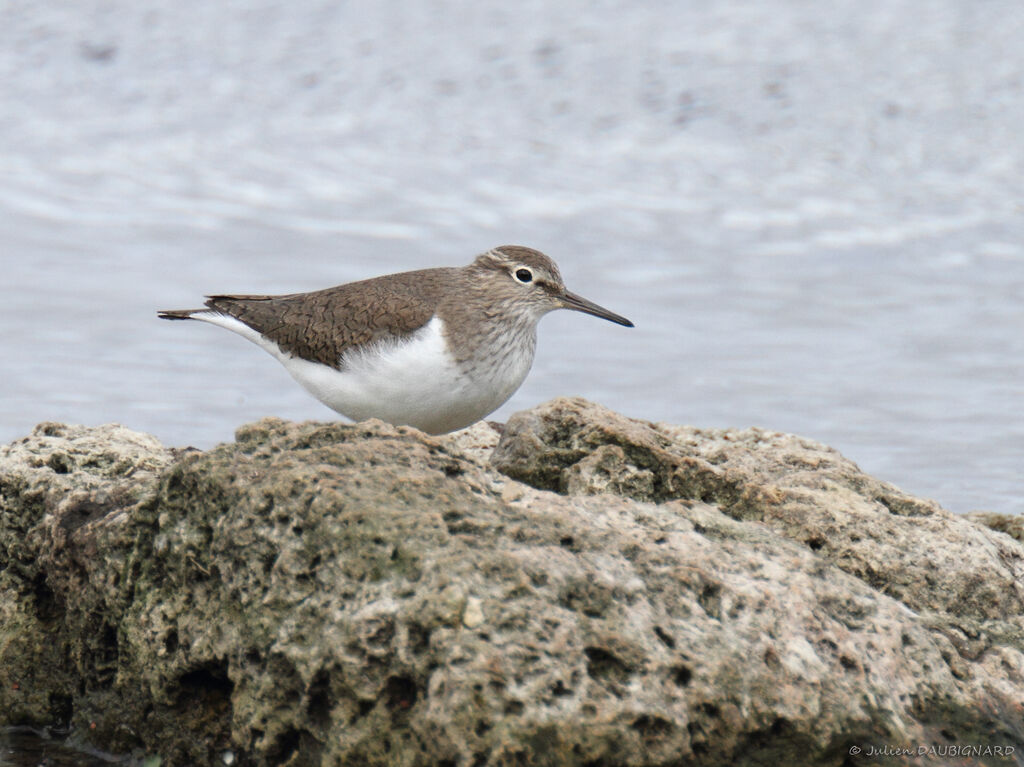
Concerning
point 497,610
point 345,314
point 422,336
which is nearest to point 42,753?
point 497,610

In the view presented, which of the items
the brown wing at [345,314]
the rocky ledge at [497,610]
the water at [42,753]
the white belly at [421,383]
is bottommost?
the water at [42,753]

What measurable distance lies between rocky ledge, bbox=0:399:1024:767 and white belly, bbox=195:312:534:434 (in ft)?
3.56

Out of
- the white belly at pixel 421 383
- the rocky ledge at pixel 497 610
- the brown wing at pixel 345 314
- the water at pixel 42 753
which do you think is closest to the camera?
the rocky ledge at pixel 497 610

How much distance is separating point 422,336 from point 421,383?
0.27 meters

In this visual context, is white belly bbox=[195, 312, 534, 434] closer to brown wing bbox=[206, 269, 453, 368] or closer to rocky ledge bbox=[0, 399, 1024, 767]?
brown wing bbox=[206, 269, 453, 368]

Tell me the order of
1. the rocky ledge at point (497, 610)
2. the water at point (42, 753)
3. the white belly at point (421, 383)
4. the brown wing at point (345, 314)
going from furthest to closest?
the brown wing at point (345, 314)
the white belly at point (421, 383)
the water at point (42, 753)
the rocky ledge at point (497, 610)

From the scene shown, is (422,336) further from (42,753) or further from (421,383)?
(42,753)

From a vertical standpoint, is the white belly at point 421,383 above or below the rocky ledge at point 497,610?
above

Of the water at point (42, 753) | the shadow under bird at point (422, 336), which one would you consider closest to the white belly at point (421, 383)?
the shadow under bird at point (422, 336)

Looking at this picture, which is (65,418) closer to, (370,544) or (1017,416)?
(370,544)

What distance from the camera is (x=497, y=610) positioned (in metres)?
3.83

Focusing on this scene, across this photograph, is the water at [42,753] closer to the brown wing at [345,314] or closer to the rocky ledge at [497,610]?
the rocky ledge at [497,610]

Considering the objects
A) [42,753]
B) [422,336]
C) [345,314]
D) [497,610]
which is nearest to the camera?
[497,610]

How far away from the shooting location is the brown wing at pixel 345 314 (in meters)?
6.76
